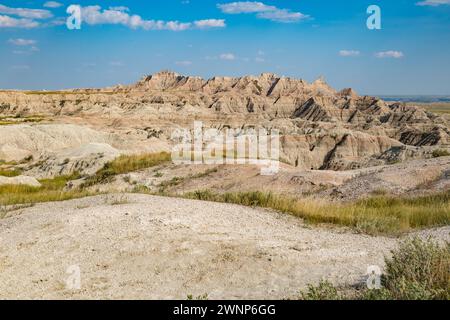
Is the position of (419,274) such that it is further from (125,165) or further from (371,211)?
(125,165)

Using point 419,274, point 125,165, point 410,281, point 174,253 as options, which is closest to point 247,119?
point 125,165

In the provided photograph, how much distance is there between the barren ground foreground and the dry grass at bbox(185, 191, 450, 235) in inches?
24.0

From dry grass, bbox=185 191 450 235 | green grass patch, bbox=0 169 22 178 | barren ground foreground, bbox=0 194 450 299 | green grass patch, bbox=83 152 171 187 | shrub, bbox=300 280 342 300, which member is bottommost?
green grass patch, bbox=0 169 22 178

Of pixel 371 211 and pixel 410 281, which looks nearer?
pixel 410 281

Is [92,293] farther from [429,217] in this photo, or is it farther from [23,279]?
[429,217]

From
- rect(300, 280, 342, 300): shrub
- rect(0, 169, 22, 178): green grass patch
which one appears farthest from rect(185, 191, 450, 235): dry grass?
rect(0, 169, 22, 178): green grass patch

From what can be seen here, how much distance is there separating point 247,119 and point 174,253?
9765cm

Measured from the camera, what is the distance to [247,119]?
103938 millimetres

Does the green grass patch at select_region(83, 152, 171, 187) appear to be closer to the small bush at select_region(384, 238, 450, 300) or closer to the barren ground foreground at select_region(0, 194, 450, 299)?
the barren ground foreground at select_region(0, 194, 450, 299)

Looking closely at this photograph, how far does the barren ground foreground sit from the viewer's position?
591cm

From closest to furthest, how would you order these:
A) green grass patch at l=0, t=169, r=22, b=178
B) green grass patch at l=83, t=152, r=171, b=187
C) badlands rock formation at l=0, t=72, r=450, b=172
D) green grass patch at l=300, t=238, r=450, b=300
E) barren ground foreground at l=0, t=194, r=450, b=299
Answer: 1. green grass patch at l=300, t=238, r=450, b=300
2. barren ground foreground at l=0, t=194, r=450, b=299
3. green grass patch at l=83, t=152, r=171, b=187
4. green grass patch at l=0, t=169, r=22, b=178
5. badlands rock formation at l=0, t=72, r=450, b=172

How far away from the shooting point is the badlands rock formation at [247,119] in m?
45.0

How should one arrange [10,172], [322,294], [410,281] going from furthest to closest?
[10,172], [410,281], [322,294]

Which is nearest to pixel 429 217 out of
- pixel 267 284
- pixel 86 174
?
pixel 267 284
